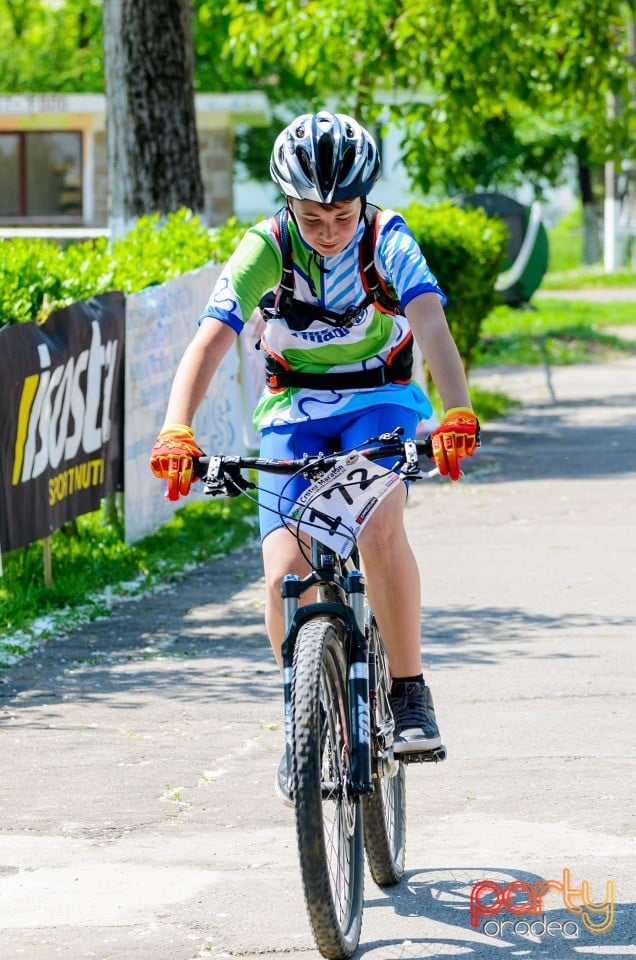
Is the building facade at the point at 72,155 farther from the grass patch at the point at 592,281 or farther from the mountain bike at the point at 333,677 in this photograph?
the mountain bike at the point at 333,677

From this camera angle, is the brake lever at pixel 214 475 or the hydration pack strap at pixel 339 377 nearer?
the brake lever at pixel 214 475

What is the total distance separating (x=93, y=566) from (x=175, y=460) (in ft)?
19.6

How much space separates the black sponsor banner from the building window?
25.6 meters

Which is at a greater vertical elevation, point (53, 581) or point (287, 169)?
point (287, 169)

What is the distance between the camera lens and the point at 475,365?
23531 mm

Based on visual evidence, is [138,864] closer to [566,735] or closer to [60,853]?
[60,853]

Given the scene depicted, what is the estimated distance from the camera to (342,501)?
4602mm

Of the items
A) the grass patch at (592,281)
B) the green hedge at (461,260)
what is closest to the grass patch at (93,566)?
the green hedge at (461,260)

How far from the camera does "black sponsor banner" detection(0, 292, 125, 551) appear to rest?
877 cm

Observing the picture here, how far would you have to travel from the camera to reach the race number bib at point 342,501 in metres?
4.52

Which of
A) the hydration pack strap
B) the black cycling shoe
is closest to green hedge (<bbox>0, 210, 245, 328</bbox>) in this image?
the hydration pack strap

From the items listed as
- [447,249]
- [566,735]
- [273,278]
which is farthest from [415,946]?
[447,249]

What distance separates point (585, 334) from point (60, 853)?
70.5 ft

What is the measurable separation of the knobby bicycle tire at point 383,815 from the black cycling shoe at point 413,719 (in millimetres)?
37
